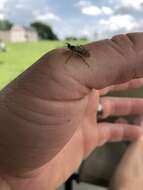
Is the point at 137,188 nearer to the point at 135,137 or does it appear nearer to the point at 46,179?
the point at 135,137

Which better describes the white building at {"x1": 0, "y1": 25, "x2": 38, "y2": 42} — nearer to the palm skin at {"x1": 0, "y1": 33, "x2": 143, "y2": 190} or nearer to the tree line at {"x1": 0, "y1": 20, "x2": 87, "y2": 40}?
the tree line at {"x1": 0, "y1": 20, "x2": 87, "y2": 40}

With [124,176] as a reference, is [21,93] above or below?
above

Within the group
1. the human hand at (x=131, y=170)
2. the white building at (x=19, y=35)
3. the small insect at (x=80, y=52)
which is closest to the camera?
the small insect at (x=80, y=52)

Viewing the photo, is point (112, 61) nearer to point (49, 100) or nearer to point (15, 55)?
point (49, 100)

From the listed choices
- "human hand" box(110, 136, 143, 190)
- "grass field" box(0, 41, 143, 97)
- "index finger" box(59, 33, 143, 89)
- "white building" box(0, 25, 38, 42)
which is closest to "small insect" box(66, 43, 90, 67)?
"index finger" box(59, 33, 143, 89)

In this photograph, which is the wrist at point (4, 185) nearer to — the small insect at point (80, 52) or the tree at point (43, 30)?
the small insect at point (80, 52)

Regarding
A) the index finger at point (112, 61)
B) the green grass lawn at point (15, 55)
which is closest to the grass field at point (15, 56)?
the green grass lawn at point (15, 55)

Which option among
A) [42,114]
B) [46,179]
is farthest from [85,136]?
[42,114]
